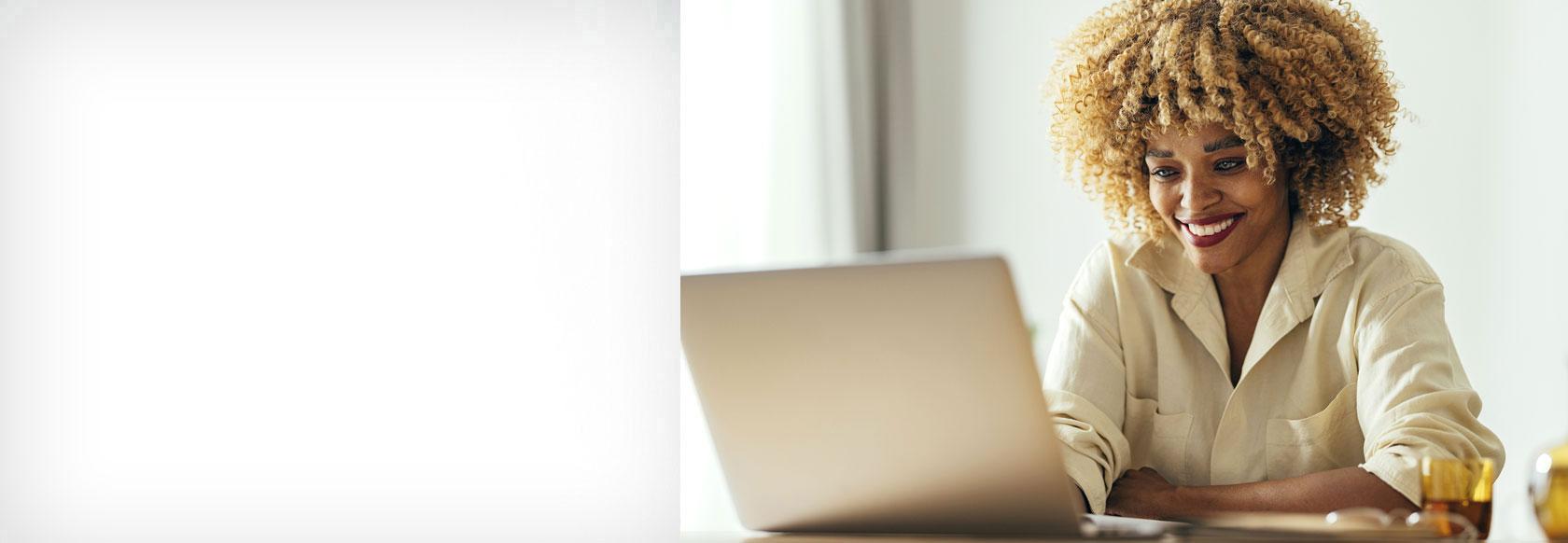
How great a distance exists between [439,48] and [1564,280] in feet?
6.93

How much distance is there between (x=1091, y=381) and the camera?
1.53m

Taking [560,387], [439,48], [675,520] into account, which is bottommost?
[675,520]

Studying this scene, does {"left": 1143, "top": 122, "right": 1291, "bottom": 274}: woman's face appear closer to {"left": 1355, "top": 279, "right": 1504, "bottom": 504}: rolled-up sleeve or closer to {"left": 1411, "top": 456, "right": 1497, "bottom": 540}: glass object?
{"left": 1355, "top": 279, "right": 1504, "bottom": 504}: rolled-up sleeve

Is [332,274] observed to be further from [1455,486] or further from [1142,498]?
[1455,486]

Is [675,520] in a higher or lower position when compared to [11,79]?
lower

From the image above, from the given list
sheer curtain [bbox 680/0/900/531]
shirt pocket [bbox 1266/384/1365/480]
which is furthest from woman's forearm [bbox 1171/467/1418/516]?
sheer curtain [bbox 680/0/900/531]

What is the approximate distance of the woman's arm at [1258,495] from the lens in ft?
4.09

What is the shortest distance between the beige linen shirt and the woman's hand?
0.07 feet

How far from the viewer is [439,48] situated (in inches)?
81.1

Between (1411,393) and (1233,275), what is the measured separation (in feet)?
1.04

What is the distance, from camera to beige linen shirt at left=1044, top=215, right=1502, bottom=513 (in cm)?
135

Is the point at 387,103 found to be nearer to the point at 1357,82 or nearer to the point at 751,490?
the point at 751,490

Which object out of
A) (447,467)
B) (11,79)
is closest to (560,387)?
(447,467)

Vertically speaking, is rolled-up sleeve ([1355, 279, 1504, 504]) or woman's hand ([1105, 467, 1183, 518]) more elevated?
rolled-up sleeve ([1355, 279, 1504, 504])
